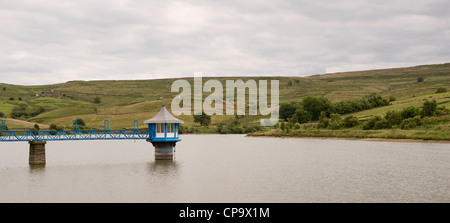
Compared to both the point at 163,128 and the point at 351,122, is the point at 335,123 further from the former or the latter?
the point at 163,128

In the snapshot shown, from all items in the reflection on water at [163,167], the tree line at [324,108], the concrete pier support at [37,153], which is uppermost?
the tree line at [324,108]

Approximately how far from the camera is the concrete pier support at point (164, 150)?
64625 mm

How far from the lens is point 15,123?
493ft

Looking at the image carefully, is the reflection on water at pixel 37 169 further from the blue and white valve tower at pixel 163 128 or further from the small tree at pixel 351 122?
the small tree at pixel 351 122

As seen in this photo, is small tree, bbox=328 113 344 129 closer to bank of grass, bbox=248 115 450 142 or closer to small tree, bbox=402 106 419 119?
bank of grass, bbox=248 115 450 142

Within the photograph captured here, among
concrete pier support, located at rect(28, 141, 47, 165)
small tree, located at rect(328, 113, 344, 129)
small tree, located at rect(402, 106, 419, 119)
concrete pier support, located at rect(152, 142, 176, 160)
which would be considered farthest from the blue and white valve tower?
small tree, located at rect(402, 106, 419, 119)

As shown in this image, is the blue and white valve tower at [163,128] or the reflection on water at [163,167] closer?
the reflection on water at [163,167]

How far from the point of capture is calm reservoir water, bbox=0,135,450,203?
37719 mm

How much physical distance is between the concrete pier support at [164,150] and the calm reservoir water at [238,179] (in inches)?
46.4

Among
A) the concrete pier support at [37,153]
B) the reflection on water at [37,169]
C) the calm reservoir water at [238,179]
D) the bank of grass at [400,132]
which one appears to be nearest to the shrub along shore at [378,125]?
the bank of grass at [400,132]

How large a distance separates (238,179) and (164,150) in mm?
20503

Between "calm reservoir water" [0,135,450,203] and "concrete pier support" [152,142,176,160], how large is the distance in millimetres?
1179
